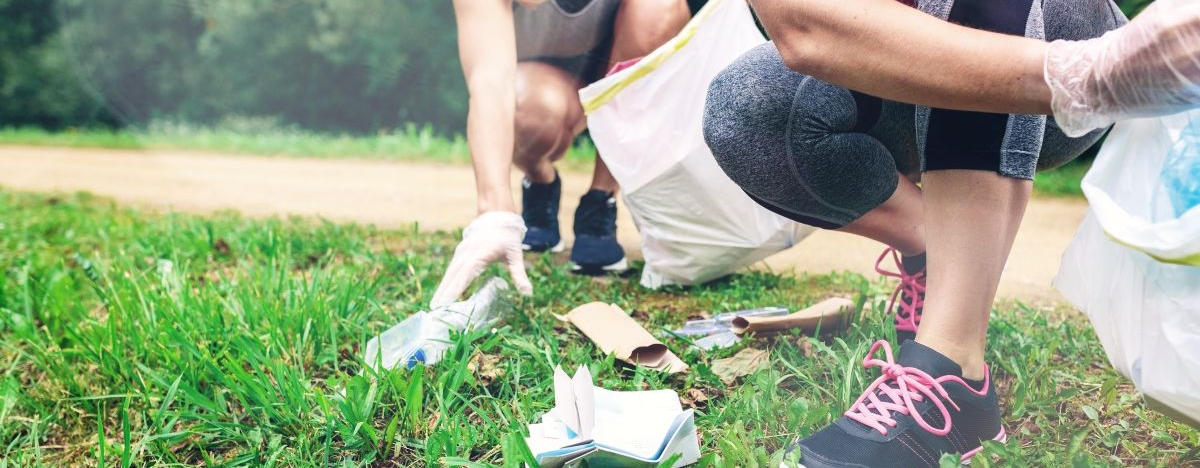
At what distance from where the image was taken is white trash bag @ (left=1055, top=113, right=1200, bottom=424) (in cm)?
95

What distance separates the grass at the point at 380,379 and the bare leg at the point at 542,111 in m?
0.47

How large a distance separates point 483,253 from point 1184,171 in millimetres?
1105

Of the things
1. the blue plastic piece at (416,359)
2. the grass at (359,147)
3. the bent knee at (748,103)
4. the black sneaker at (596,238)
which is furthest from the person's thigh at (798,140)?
the grass at (359,147)

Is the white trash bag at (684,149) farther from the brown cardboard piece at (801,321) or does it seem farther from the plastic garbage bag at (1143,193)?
the plastic garbage bag at (1143,193)

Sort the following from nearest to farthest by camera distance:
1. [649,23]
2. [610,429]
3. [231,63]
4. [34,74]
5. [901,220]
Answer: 1. [610,429]
2. [901,220]
3. [649,23]
4. [231,63]
5. [34,74]

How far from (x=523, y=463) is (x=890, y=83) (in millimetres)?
665

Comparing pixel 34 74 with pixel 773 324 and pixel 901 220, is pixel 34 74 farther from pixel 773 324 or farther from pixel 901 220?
pixel 901 220

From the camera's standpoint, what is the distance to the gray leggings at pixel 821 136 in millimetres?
1311

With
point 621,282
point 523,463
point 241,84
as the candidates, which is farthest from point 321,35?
point 523,463

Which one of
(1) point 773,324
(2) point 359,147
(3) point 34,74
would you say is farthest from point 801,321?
(3) point 34,74

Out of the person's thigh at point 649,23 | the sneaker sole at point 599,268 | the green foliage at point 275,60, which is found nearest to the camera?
the person's thigh at point 649,23

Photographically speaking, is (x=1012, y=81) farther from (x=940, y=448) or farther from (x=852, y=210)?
(x=852, y=210)

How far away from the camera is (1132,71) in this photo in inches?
34.2

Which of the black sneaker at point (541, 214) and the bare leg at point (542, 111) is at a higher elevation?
the bare leg at point (542, 111)
